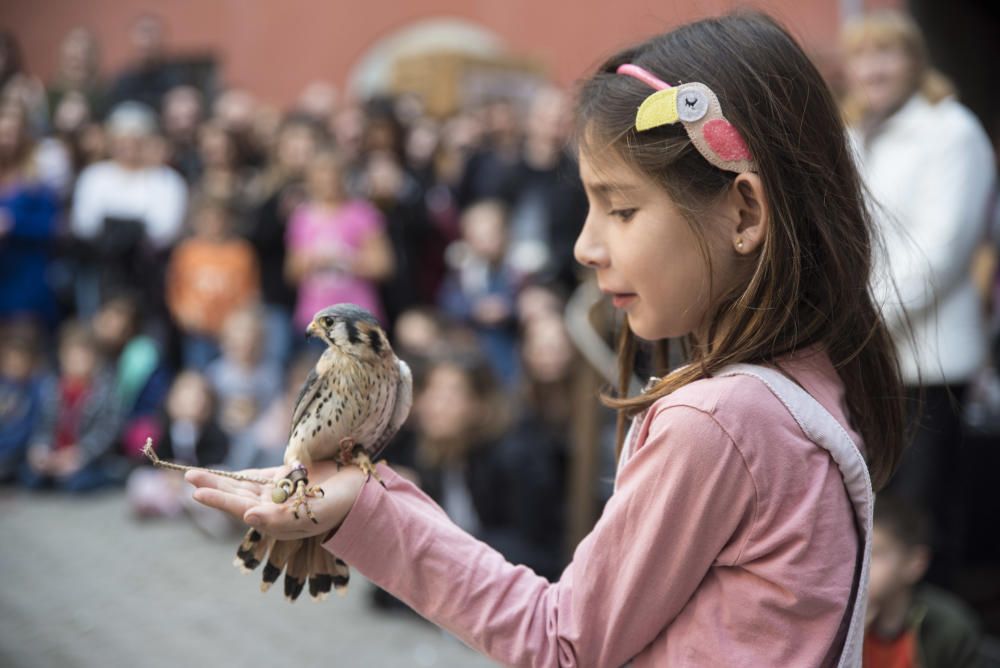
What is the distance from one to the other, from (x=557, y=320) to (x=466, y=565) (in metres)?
2.84

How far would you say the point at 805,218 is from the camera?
119cm

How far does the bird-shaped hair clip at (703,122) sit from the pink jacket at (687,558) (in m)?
0.26

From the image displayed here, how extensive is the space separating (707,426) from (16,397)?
16.9 feet

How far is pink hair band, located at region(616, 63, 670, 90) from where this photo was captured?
3.89ft

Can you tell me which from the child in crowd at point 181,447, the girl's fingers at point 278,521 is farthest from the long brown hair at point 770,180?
the child in crowd at point 181,447

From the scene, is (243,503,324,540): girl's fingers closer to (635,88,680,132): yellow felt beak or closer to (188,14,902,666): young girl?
(188,14,902,666): young girl

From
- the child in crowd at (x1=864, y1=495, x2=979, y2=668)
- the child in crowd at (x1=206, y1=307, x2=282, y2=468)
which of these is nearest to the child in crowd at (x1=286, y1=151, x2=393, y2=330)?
the child in crowd at (x1=206, y1=307, x2=282, y2=468)

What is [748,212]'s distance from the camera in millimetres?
1179

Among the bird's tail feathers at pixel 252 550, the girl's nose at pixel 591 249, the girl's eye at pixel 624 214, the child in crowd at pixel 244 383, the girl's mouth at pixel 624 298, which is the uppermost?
the girl's eye at pixel 624 214

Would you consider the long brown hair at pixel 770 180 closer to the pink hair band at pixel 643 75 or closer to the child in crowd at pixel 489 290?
the pink hair band at pixel 643 75

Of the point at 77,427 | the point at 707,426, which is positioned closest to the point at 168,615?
the point at 77,427

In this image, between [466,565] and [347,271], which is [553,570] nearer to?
[347,271]

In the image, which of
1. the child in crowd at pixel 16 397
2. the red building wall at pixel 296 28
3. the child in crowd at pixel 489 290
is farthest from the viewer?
the red building wall at pixel 296 28

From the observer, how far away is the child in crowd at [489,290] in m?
4.57
